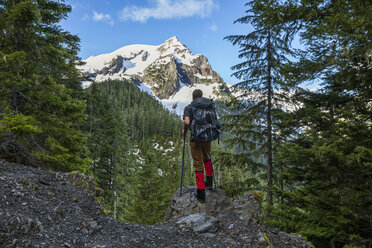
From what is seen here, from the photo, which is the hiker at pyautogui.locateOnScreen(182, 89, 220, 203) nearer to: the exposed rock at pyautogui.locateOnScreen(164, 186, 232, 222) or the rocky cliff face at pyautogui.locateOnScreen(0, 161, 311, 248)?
the exposed rock at pyautogui.locateOnScreen(164, 186, 232, 222)

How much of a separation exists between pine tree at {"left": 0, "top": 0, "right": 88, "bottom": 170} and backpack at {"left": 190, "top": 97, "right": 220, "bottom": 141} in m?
5.36

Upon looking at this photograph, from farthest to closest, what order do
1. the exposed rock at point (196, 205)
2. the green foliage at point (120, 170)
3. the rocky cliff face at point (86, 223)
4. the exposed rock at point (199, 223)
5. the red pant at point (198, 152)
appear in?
the green foliage at point (120, 170) → the exposed rock at point (196, 205) → the red pant at point (198, 152) → the exposed rock at point (199, 223) → the rocky cliff face at point (86, 223)

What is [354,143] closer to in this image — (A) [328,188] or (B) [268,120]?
(A) [328,188]

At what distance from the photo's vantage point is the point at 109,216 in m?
4.98

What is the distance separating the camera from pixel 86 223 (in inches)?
159

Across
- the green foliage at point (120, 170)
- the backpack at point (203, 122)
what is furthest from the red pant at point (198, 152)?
the green foliage at point (120, 170)

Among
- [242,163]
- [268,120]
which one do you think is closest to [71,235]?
[242,163]

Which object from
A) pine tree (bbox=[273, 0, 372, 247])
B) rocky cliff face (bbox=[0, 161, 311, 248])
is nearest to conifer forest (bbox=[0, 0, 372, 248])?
pine tree (bbox=[273, 0, 372, 247])

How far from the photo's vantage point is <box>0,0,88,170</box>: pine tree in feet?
22.9

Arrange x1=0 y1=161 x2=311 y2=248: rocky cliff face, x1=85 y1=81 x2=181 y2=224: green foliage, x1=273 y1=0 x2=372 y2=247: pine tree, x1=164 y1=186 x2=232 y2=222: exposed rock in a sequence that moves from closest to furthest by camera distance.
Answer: x1=0 y1=161 x2=311 y2=248: rocky cliff face, x1=273 y1=0 x2=372 y2=247: pine tree, x1=164 y1=186 x2=232 y2=222: exposed rock, x1=85 y1=81 x2=181 y2=224: green foliage

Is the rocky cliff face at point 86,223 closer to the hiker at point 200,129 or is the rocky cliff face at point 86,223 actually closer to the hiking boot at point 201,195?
the hiking boot at point 201,195

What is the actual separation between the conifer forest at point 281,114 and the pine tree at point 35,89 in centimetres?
4

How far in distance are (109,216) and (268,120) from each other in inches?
291

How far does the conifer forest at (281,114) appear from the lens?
14.3ft
